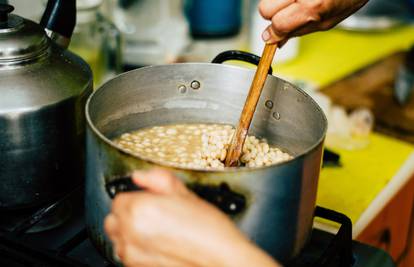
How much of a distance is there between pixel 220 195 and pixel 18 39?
0.44 metres

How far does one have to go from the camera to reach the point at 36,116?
0.95 metres

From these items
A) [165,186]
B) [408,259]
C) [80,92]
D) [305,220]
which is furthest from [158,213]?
[408,259]

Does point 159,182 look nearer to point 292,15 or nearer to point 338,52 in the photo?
point 292,15

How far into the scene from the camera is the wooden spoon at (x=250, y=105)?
0.96 metres

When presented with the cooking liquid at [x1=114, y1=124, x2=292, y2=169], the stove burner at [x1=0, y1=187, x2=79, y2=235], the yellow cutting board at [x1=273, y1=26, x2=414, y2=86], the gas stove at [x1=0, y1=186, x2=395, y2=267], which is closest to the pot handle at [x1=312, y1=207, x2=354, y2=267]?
the gas stove at [x1=0, y1=186, x2=395, y2=267]

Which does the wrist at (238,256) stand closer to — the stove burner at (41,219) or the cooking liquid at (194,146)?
the cooking liquid at (194,146)

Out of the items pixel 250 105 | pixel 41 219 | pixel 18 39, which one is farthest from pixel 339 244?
pixel 18 39

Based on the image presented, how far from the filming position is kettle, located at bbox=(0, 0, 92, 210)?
3.13ft

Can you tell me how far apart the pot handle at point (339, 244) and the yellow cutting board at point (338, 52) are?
0.98 m

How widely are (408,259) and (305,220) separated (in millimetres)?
863

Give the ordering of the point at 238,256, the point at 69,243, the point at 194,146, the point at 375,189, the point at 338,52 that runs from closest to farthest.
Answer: the point at 238,256, the point at 69,243, the point at 194,146, the point at 375,189, the point at 338,52

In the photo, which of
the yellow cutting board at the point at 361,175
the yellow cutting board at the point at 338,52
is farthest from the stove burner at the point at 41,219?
the yellow cutting board at the point at 338,52

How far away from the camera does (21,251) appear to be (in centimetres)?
94

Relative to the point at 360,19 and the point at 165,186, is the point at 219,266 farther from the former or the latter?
the point at 360,19
